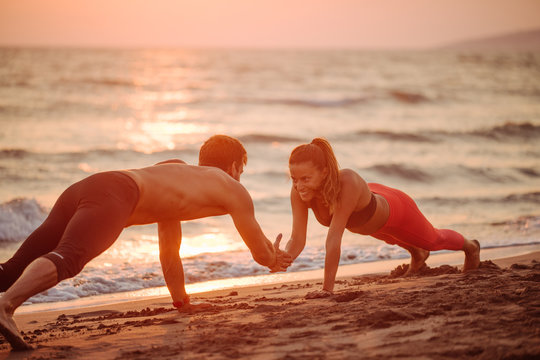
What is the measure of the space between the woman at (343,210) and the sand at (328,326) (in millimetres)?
407

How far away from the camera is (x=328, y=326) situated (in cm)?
379

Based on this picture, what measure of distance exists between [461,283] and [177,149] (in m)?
12.0

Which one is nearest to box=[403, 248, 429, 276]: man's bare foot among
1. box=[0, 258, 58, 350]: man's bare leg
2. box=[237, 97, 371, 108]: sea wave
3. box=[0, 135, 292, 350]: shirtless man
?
box=[0, 135, 292, 350]: shirtless man

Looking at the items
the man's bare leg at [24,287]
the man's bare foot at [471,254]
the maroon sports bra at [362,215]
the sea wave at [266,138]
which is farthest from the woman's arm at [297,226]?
the sea wave at [266,138]

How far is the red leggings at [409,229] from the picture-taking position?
213 inches

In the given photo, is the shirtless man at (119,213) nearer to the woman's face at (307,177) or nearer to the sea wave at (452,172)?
the woman's face at (307,177)

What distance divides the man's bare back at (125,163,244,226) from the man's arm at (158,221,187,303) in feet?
1.42

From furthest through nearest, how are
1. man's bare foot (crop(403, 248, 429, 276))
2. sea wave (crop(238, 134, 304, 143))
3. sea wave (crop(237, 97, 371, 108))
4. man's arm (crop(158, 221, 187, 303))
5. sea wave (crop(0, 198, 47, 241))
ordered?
sea wave (crop(237, 97, 371, 108)) → sea wave (crop(238, 134, 304, 143)) → sea wave (crop(0, 198, 47, 241)) → man's bare foot (crop(403, 248, 429, 276)) → man's arm (crop(158, 221, 187, 303))

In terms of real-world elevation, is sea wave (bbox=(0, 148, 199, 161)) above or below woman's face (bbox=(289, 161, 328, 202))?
above

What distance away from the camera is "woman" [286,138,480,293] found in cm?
481

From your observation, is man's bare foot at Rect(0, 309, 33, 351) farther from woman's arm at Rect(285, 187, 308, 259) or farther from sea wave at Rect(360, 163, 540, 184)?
sea wave at Rect(360, 163, 540, 184)

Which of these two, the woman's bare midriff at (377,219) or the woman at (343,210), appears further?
the woman's bare midriff at (377,219)

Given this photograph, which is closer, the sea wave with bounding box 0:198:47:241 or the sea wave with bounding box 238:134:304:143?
the sea wave with bounding box 0:198:47:241

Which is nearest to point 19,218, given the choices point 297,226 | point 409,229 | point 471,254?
point 297,226
